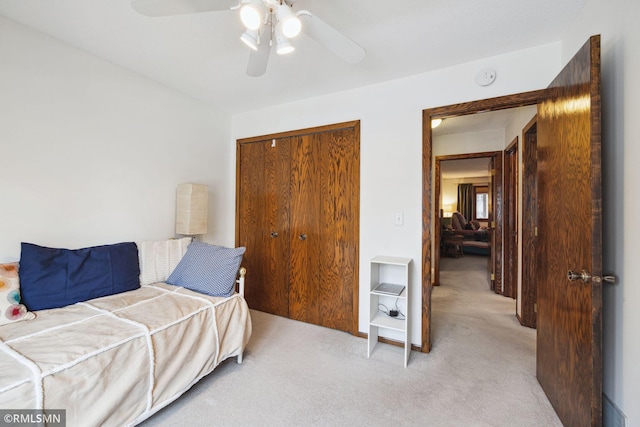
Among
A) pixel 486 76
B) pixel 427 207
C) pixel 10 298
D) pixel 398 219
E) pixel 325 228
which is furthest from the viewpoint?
pixel 325 228

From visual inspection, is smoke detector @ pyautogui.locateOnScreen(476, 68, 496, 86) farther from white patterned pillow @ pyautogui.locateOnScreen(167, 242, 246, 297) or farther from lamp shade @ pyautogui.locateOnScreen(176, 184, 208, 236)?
lamp shade @ pyautogui.locateOnScreen(176, 184, 208, 236)

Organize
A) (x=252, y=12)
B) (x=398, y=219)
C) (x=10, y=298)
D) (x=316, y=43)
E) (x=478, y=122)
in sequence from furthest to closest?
(x=478, y=122) < (x=398, y=219) < (x=316, y=43) < (x=10, y=298) < (x=252, y=12)

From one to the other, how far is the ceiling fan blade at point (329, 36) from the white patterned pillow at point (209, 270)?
5.06 ft

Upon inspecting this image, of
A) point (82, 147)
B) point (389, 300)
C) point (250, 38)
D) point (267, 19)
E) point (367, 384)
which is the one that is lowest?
point (367, 384)

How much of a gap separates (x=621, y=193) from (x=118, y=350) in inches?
100

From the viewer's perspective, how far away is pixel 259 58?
1.55 metres

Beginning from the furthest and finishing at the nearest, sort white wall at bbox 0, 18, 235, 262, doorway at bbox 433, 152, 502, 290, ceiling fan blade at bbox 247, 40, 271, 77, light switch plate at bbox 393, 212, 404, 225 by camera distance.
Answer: doorway at bbox 433, 152, 502, 290
light switch plate at bbox 393, 212, 404, 225
white wall at bbox 0, 18, 235, 262
ceiling fan blade at bbox 247, 40, 271, 77

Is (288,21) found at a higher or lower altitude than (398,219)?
higher

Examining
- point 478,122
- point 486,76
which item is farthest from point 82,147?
point 478,122

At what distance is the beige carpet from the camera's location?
1.54m

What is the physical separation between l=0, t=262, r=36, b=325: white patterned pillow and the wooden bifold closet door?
188 centimetres

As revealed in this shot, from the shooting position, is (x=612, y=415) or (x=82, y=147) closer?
(x=612, y=415)

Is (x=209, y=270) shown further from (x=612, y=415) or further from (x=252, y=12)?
(x=612, y=415)

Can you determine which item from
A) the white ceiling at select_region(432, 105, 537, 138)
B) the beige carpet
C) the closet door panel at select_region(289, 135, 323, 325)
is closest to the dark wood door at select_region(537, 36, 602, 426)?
the beige carpet
